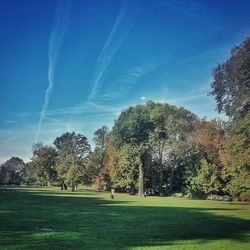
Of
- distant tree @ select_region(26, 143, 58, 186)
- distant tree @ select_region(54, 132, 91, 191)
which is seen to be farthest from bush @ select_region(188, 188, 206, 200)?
distant tree @ select_region(26, 143, 58, 186)

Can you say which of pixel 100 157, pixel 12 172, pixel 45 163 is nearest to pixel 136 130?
pixel 100 157

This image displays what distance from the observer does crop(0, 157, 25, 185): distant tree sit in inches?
6594

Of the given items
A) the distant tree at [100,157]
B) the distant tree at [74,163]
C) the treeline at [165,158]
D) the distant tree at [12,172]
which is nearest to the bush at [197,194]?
the treeline at [165,158]

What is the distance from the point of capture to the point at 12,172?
183 m

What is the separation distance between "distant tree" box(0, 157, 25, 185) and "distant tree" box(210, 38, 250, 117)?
139616mm

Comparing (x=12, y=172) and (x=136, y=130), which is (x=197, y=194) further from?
(x=12, y=172)

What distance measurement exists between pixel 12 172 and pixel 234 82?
535ft

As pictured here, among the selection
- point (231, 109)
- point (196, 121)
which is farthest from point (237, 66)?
point (196, 121)

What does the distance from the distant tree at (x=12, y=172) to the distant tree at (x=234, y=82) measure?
140 metres

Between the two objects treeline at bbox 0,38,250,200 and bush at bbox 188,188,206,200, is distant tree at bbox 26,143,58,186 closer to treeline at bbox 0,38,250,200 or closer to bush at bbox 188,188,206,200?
treeline at bbox 0,38,250,200

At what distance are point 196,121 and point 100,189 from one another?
37520 millimetres

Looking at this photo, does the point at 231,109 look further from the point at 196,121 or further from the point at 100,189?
the point at 100,189

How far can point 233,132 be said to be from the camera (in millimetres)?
34781

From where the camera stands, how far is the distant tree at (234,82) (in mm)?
33188
